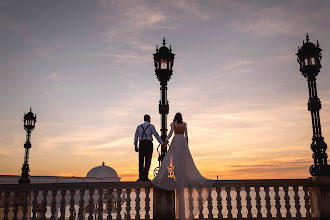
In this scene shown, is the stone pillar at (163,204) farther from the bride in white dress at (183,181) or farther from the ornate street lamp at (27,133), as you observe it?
the ornate street lamp at (27,133)

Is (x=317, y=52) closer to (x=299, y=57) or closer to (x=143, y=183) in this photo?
(x=299, y=57)

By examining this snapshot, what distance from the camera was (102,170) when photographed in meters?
68.9

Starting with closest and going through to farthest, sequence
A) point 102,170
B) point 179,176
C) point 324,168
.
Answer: point 179,176 → point 324,168 → point 102,170

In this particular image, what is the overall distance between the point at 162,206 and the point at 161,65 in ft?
16.2

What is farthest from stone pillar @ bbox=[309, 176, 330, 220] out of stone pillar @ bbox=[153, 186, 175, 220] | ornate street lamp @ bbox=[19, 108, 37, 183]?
ornate street lamp @ bbox=[19, 108, 37, 183]

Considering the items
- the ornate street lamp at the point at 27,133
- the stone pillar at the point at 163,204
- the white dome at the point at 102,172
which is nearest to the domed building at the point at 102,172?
the white dome at the point at 102,172

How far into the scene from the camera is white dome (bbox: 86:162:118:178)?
6762cm

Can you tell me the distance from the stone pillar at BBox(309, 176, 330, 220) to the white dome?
61.7 meters

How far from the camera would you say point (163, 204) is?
9.32 meters

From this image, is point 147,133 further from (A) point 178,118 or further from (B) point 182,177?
(B) point 182,177

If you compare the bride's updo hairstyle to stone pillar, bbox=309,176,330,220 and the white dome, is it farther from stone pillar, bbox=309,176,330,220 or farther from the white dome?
the white dome

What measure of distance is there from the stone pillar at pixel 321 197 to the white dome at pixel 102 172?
61.7 meters

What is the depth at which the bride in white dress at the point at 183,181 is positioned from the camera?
898 centimetres

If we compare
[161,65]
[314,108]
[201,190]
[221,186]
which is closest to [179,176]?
[201,190]
